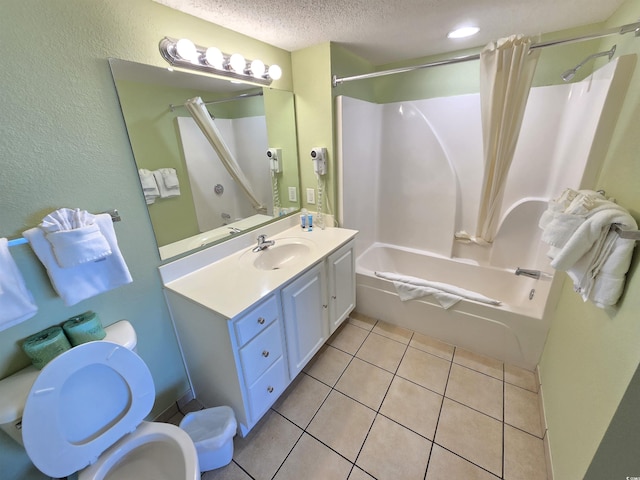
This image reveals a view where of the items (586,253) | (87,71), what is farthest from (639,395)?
(87,71)

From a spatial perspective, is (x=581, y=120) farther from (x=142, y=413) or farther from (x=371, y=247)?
(x=142, y=413)

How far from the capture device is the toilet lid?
816 mm

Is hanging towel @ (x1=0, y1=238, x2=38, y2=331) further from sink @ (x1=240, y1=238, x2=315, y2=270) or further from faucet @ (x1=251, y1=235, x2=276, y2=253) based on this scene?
faucet @ (x1=251, y1=235, x2=276, y2=253)

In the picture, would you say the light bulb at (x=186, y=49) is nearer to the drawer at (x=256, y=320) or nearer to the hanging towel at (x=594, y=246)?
the drawer at (x=256, y=320)

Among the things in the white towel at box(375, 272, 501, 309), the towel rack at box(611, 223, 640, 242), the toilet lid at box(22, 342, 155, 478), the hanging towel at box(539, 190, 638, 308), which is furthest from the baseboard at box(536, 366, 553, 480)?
the toilet lid at box(22, 342, 155, 478)

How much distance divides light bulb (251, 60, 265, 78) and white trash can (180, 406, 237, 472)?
1911 mm

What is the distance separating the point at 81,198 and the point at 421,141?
241cm

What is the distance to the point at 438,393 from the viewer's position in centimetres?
160

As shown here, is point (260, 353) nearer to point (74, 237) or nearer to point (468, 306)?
point (74, 237)

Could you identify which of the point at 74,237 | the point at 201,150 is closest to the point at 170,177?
the point at 201,150

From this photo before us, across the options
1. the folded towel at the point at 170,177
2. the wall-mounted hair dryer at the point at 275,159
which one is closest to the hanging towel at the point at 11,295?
the folded towel at the point at 170,177

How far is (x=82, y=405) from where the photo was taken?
0.92 metres

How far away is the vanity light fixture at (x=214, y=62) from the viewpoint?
3.96 ft

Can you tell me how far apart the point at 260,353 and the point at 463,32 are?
2.29 m
